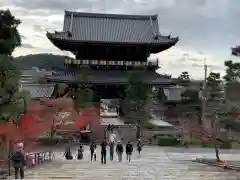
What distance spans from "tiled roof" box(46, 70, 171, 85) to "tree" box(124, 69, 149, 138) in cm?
160

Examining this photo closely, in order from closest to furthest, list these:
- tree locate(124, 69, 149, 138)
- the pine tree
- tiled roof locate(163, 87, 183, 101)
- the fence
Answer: the fence
the pine tree
tree locate(124, 69, 149, 138)
tiled roof locate(163, 87, 183, 101)

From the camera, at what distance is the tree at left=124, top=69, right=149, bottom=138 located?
153 feet

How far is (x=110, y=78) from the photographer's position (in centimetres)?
4956

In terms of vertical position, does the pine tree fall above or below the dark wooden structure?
below

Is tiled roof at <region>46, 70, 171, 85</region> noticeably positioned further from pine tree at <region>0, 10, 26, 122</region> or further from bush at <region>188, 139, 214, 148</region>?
pine tree at <region>0, 10, 26, 122</region>

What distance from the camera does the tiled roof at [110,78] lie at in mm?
48719

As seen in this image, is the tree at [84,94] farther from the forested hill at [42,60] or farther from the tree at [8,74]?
the forested hill at [42,60]

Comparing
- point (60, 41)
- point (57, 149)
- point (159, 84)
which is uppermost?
point (60, 41)

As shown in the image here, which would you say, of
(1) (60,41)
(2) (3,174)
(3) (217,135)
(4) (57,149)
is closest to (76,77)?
(1) (60,41)

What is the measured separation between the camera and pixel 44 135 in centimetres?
4181

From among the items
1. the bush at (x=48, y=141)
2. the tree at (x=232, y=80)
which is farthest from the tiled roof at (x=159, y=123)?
the tree at (x=232, y=80)

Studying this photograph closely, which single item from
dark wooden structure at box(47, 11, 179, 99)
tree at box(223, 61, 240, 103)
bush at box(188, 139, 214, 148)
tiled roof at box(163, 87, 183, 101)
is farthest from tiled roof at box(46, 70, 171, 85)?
tree at box(223, 61, 240, 103)

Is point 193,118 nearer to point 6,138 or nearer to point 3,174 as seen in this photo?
point 6,138

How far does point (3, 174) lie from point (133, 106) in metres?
30.2
